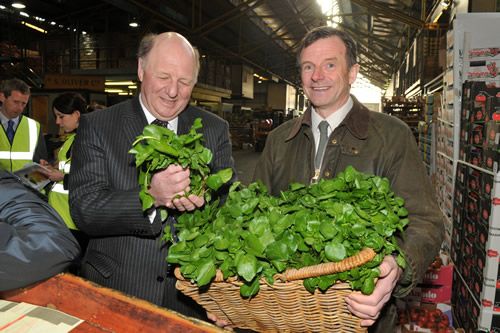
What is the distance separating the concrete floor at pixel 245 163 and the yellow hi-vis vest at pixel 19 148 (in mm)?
6099

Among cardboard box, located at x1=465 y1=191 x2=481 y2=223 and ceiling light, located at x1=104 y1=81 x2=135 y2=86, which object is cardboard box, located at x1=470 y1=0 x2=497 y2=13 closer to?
cardboard box, located at x1=465 y1=191 x2=481 y2=223

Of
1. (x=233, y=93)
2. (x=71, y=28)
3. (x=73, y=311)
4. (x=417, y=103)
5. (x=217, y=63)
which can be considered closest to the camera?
(x=73, y=311)

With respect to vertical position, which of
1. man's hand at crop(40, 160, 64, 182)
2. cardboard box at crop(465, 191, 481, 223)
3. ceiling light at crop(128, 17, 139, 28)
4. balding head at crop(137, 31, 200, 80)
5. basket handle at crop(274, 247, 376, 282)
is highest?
ceiling light at crop(128, 17, 139, 28)

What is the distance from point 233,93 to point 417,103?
646 inches

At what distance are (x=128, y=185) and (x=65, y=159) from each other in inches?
83.5

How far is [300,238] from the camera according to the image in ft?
3.96

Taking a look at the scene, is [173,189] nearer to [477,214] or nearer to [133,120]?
[133,120]

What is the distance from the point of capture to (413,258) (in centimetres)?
148

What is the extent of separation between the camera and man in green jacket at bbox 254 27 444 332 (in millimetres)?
1731

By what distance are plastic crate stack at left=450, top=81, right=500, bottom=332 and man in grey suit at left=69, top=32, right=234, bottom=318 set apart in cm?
244

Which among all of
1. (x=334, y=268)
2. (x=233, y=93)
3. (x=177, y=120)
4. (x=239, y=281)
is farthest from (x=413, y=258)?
(x=233, y=93)

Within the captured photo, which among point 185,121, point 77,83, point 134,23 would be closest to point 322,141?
point 185,121

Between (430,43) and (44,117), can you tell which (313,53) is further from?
(44,117)

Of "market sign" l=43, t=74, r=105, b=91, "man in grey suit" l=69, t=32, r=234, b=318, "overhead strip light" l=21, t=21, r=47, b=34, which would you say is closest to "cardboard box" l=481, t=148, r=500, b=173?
"man in grey suit" l=69, t=32, r=234, b=318
